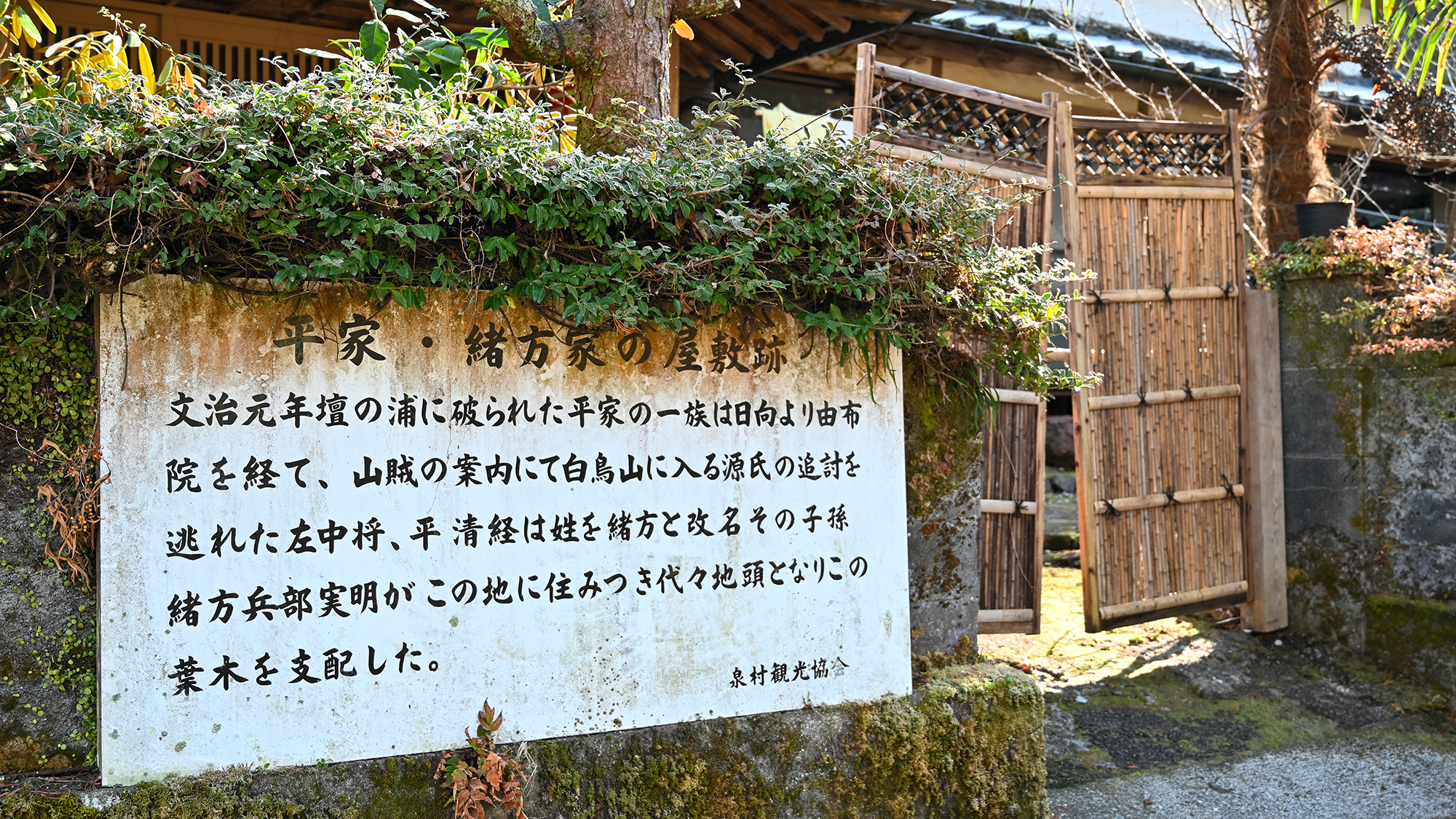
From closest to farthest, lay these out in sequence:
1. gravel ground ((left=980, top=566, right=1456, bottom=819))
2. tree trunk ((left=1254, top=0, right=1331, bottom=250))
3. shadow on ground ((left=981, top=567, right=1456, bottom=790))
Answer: gravel ground ((left=980, top=566, right=1456, bottom=819)) → shadow on ground ((left=981, top=567, right=1456, bottom=790)) → tree trunk ((left=1254, top=0, right=1331, bottom=250))

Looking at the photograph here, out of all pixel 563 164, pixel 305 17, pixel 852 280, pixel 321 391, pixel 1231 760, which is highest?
pixel 305 17

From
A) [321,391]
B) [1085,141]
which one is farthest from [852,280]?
[1085,141]

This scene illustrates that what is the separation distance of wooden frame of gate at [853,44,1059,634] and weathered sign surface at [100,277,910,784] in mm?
1485

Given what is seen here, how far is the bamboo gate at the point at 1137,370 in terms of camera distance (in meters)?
5.07

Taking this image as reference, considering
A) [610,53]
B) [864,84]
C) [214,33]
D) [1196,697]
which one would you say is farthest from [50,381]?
[1196,697]

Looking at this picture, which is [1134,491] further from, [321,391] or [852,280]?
[321,391]

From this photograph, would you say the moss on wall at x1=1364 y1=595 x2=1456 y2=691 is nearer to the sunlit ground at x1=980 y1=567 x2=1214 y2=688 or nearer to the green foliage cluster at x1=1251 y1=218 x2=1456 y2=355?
the sunlit ground at x1=980 y1=567 x2=1214 y2=688

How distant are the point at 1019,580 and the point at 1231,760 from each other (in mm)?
1395

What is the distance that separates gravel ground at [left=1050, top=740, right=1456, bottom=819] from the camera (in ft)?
15.2

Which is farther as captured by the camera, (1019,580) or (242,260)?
(1019,580)

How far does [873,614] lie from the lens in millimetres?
3699

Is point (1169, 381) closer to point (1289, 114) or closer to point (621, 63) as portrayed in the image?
point (1289, 114)

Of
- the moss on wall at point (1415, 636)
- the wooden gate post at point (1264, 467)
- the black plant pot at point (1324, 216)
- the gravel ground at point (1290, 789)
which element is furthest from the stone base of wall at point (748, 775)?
the black plant pot at point (1324, 216)

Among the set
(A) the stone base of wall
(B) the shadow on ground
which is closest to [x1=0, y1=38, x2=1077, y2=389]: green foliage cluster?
(A) the stone base of wall
